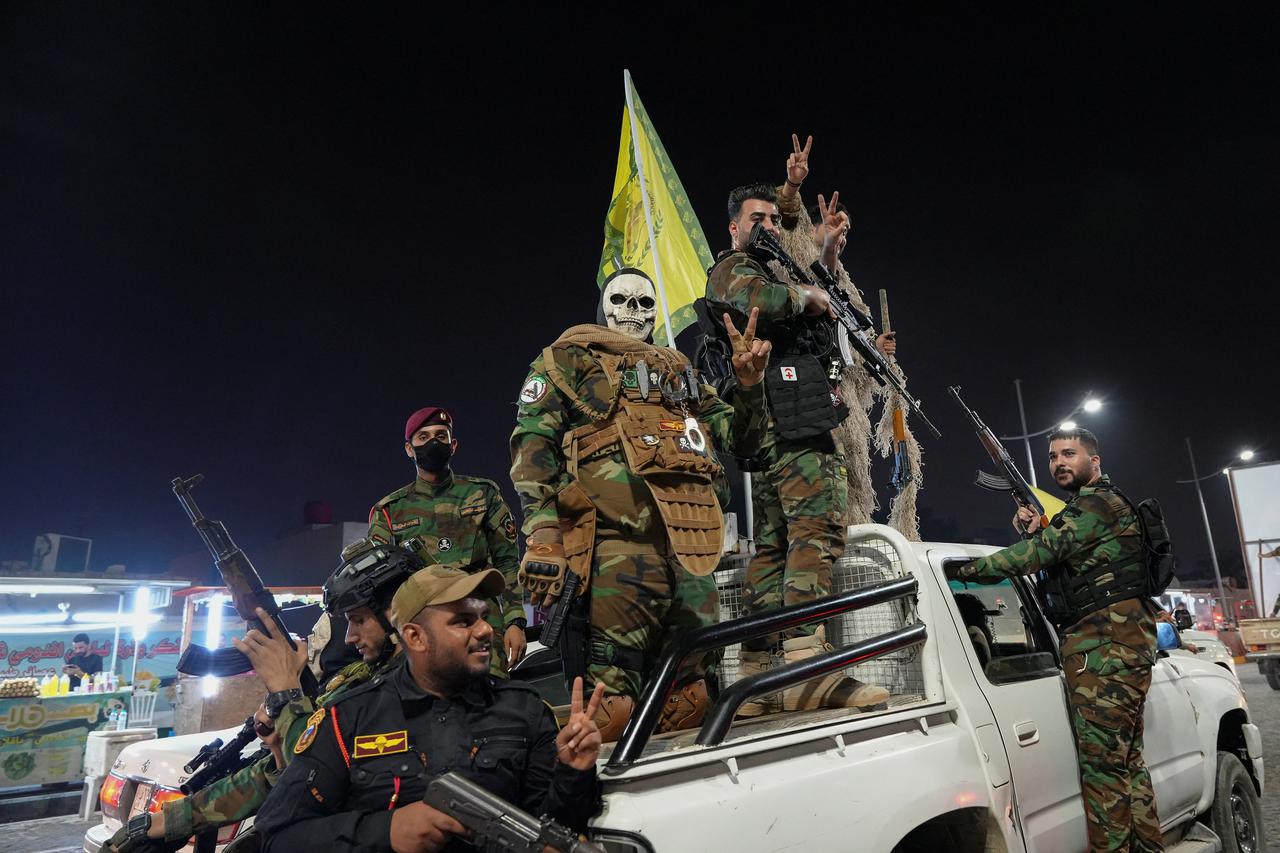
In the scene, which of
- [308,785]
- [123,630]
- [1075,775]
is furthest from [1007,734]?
[123,630]

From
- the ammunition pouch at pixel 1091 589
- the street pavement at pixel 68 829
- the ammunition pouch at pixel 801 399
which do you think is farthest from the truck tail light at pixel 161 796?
the street pavement at pixel 68 829

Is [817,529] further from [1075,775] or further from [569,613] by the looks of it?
[1075,775]

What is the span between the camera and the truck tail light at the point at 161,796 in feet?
10.8

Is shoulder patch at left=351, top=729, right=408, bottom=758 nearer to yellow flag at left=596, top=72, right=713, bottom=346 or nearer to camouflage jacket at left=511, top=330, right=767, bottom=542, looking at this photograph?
camouflage jacket at left=511, top=330, right=767, bottom=542

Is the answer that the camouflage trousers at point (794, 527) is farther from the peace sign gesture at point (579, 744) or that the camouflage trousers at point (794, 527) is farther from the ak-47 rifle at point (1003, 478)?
the ak-47 rifle at point (1003, 478)

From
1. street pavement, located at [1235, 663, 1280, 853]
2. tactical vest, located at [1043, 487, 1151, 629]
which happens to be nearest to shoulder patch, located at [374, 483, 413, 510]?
tactical vest, located at [1043, 487, 1151, 629]

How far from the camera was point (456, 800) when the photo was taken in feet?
5.59

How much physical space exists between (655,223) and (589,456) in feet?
25.8

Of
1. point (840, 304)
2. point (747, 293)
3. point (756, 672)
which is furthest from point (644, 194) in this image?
point (756, 672)

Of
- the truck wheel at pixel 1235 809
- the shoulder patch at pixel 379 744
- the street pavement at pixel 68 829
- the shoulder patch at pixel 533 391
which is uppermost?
the shoulder patch at pixel 533 391

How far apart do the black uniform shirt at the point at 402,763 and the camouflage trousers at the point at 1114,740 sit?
237 cm

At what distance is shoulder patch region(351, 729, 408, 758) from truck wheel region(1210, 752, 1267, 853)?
4316 mm

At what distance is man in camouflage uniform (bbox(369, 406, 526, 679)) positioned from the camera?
4.06m

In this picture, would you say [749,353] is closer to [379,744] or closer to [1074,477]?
[379,744]
